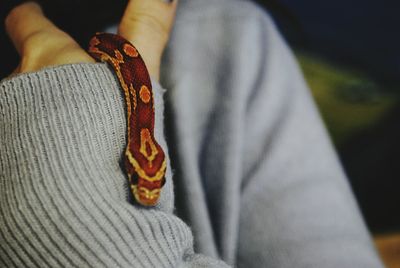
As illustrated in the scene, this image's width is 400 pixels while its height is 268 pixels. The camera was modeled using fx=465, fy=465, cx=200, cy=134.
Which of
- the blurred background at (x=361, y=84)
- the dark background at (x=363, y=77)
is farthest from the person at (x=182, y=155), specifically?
the blurred background at (x=361, y=84)

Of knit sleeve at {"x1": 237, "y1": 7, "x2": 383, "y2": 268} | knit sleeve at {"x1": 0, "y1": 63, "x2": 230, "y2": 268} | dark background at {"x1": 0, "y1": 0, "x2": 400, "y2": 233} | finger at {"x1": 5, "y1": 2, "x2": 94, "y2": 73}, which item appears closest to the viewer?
knit sleeve at {"x1": 0, "y1": 63, "x2": 230, "y2": 268}

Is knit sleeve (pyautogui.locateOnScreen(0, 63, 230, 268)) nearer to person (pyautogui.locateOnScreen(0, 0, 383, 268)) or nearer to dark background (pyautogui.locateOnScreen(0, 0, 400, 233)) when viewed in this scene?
person (pyautogui.locateOnScreen(0, 0, 383, 268))

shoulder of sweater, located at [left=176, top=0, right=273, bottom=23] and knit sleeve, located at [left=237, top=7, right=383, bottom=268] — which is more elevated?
shoulder of sweater, located at [left=176, top=0, right=273, bottom=23]

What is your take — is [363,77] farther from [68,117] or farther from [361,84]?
[68,117]

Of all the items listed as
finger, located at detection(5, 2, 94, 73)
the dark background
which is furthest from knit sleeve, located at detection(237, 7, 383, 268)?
the dark background

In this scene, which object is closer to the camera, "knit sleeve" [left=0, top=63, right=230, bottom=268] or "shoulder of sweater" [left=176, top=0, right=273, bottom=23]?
"knit sleeve" [left=0, top=63, right=230, bottom=268]

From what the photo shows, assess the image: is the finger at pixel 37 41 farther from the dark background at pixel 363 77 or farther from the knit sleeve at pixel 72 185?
the dark background at pixel 363 77

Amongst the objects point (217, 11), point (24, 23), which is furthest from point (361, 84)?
point (24, 23)
